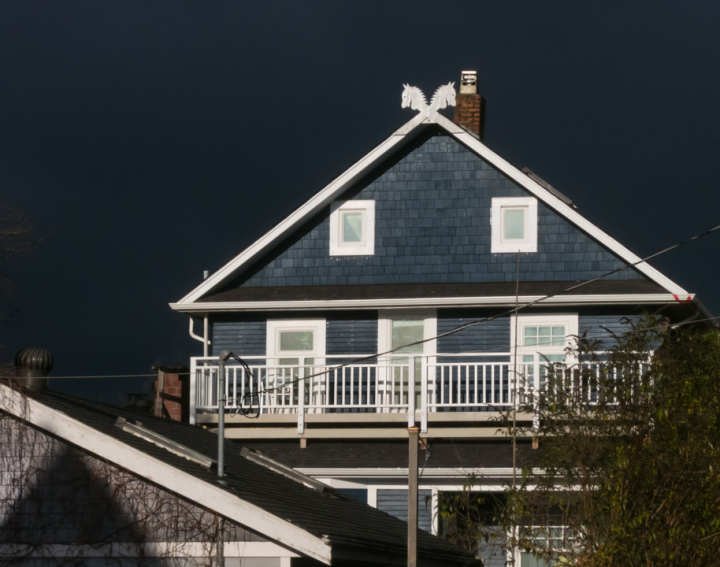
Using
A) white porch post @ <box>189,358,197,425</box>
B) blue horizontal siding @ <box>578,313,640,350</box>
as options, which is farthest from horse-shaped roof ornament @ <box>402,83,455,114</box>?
white porch post @ <box>189,358,197,425</box>

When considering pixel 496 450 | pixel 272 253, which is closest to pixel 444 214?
pixel 272 253

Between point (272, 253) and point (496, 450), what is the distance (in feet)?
19.8

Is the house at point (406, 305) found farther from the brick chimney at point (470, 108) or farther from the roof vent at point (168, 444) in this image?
the roof vent at point (168, 444)

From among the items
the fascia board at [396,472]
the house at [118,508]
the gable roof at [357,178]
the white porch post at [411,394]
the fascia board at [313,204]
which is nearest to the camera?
the house at [118,508]

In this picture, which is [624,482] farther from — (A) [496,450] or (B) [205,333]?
(B) [205,333]

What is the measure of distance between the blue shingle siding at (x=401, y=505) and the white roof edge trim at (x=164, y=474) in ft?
30.2

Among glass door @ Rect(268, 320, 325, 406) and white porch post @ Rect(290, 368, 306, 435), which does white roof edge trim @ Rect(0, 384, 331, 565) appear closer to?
white porch post @ Rect(290, 368, 306, 435)

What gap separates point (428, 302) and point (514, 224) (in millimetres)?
2507

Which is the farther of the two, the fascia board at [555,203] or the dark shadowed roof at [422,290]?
the dark shadowed roof at [422,290]

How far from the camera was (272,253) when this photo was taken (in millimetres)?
22906

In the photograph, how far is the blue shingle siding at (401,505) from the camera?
19594 millimetres

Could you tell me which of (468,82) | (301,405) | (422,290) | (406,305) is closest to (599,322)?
(422,290)

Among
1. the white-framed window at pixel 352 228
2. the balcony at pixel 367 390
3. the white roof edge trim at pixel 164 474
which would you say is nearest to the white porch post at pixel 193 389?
the balcony at pixel 367 390

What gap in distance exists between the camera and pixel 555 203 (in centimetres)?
2169
